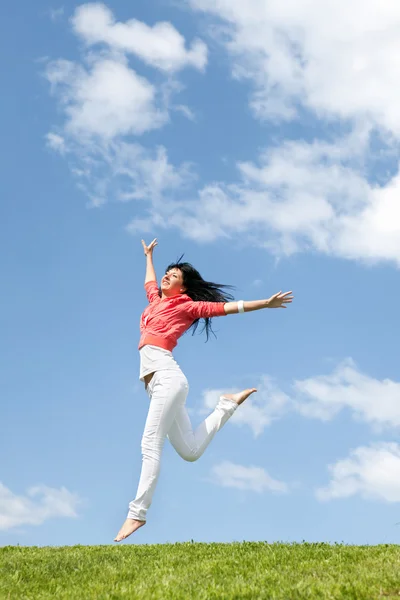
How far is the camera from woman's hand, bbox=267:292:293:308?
913 centimetres

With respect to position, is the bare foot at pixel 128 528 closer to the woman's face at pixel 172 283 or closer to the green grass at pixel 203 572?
the green grass at pixel 203 572

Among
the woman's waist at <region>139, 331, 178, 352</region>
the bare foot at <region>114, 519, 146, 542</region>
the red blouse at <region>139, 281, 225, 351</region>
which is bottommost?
the bare foot at <region>114, 519, 146, 542</region>

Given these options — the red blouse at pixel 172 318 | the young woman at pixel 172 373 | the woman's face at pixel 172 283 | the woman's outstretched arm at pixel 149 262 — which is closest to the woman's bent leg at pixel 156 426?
the young woman at pixel 172 373

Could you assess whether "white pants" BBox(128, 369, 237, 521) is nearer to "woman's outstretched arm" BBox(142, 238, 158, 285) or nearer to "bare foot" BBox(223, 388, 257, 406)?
"bare foot" BBox(223, 388, 257, 406)

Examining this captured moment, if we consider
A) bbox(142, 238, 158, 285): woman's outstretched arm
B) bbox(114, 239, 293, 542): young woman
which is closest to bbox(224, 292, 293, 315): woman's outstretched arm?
bbox(114, 239, 293, 542): young woman

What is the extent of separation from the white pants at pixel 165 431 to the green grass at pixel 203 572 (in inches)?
31.9

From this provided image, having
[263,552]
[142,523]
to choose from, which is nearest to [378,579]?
[263,552]

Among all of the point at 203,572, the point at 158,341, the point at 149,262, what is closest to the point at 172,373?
the point at 158,341

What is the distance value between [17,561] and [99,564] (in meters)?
1.11

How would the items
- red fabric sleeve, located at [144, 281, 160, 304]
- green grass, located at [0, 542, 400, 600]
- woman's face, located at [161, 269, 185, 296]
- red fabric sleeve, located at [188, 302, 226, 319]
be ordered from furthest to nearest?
1. red fabric sleeve, located at [144, 281, 160, 304]
2. woman's face, located at [161, 269, 185, 296]
3. red fabric sleeve, located at [188, 302, 226, 319]
4. green grass, located at [0, 542, 400, 600]

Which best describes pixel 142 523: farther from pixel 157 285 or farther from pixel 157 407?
pixel 157 285

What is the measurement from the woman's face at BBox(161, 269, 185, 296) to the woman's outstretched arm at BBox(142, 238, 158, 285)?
0.60m

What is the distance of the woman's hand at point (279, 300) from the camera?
913cm

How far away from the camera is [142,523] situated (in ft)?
29.9
